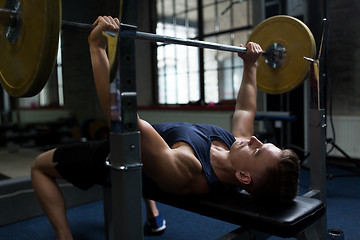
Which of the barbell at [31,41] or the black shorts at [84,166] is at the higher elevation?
the barbell at [31,41]

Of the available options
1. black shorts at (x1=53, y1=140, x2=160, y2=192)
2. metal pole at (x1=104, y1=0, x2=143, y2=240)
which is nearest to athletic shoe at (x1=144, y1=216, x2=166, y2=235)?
black shorts at (x1=53, y1=140, x2=160, y2=192)

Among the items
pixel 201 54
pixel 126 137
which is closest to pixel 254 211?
pixel 126 137

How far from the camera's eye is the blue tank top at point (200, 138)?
1275 mm

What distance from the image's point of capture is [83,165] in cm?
152

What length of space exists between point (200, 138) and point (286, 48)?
91 centimetres

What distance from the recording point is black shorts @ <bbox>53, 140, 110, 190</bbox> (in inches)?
59.9

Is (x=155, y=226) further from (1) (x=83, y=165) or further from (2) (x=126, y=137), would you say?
(2) (x=126, y=137)

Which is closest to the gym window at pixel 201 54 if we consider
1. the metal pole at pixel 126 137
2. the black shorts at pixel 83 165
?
the black shorts at pixel 83 165

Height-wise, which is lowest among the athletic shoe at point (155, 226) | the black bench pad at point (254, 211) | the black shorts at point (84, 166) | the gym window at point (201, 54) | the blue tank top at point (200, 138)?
the athletic shoe at point (155, 226)

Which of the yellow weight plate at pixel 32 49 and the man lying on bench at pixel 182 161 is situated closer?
the yellow weight plate at pixel 32 49

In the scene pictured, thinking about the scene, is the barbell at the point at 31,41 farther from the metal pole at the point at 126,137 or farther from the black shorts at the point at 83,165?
the black shorts at the point at 83,165

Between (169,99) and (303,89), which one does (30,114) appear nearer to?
(169,99)

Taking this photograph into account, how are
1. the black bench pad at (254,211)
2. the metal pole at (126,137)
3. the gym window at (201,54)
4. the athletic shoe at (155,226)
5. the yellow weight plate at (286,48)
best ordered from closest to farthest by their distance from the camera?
the metal pole at (126,137)
the black bench pad at (254,211)
the yellow weight plate at (286,48)
the athletic shoe at (155,226)
the gym window at (201,54)

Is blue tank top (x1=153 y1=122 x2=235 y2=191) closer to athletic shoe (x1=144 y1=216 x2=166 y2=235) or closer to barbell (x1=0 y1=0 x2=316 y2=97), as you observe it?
barbell (x1=0 y1=0 x2=316 y2=97)
